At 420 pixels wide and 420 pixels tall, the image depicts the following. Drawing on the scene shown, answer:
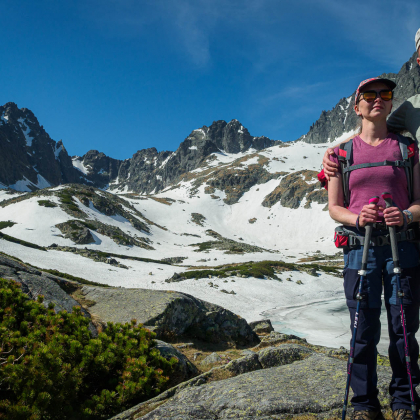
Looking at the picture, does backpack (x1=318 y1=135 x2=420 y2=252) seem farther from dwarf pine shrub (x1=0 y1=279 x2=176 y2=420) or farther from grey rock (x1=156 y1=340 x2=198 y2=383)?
grey rock (x1=156 y1=340 x2=198 y2=383)

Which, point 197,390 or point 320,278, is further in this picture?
point 320,278

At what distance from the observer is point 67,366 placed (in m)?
4.64

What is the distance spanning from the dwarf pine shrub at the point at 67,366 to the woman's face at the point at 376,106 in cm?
538

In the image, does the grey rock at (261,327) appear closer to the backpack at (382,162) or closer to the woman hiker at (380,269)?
the woman hiker at (380,269)

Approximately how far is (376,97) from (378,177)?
1.11m

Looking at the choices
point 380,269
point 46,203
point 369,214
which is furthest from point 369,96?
point 46,203

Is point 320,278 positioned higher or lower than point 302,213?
lower

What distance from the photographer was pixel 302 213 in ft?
315

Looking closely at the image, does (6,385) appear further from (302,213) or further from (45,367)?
(302,213)

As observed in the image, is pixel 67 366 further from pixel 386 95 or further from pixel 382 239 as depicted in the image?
pixel 386 95

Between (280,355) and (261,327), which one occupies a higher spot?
(280,355)

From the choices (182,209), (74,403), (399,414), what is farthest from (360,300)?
(182,209)

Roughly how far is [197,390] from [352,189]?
3.85 metres

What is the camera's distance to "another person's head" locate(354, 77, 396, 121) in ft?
12.5
